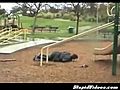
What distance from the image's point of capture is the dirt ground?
13.3 ft

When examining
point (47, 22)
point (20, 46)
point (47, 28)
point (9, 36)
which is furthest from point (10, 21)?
point (47, 22)

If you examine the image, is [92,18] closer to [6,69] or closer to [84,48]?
[84,48]

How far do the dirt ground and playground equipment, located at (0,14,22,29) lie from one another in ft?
1.56

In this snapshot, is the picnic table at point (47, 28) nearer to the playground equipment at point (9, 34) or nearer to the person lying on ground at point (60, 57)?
the playground equipment at point (9, 34)

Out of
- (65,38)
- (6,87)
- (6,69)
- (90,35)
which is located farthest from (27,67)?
(6,87)

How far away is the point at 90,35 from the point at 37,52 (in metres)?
0.90

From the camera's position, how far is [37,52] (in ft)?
16.3

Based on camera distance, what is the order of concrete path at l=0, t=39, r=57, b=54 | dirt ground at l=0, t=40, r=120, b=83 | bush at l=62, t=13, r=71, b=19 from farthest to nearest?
concrete path at l=0, t=39, r=57, b=54 < dirt ground at l=0, t=40, r=120, b=83 < bush at l=62, t=13, r=71, b=19

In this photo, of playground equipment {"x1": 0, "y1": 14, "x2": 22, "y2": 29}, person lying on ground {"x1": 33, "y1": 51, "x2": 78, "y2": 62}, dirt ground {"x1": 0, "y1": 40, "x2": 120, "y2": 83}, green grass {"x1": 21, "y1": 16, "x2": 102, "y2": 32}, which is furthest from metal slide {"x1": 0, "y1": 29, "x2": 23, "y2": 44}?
green grass {"x1": 21, "y1": 16, "x2": 102, "y2": 32}

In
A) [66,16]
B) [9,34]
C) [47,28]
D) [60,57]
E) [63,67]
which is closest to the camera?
[66,16]

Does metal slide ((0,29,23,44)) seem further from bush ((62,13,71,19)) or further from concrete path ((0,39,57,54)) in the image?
bush ((62,13,71,19))

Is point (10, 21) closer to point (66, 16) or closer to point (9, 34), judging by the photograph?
point (9, 34)

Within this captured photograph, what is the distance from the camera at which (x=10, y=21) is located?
461 centimetres

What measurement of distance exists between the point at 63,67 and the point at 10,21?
1046 mm
